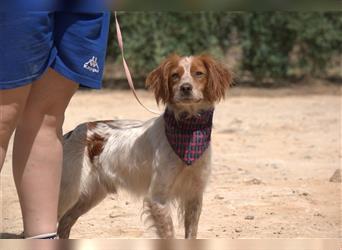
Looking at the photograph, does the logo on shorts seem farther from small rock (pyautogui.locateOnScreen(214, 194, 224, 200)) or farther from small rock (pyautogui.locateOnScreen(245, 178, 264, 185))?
small rock (pyautogui.locateOnScreen(245, 178, 264, 185))

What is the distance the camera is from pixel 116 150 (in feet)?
17.9

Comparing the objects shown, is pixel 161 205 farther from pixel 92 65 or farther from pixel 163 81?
pixel 92 65

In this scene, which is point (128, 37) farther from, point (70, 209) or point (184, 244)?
point (184, 244)

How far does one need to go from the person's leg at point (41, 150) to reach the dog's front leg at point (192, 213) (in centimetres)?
154

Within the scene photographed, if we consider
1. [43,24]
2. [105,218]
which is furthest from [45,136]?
[105,218]

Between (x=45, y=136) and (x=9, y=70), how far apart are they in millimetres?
464

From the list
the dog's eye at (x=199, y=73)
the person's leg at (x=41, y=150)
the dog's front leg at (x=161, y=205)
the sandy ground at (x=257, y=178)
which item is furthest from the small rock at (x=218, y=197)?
the person's leg at (x=41, y=150)

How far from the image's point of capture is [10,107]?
3.62m

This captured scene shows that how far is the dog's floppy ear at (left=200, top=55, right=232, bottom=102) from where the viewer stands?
522 centimetres

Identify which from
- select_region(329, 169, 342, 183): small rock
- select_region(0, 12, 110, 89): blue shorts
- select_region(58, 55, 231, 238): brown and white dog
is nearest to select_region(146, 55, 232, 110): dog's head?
select_region(58, 55, 231, 238): brown and white dog

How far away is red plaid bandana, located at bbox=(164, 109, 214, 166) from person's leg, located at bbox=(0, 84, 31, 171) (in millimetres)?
1564

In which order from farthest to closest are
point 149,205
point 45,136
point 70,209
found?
point 70,209, point 149,205, point 45,136

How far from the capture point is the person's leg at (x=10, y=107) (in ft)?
11.8

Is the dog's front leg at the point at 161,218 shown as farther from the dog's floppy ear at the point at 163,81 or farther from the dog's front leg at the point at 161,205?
the dog's floppy ear at the point at 163,81
